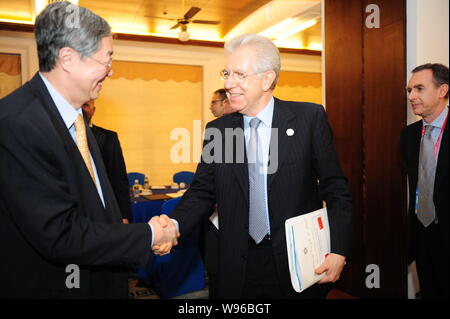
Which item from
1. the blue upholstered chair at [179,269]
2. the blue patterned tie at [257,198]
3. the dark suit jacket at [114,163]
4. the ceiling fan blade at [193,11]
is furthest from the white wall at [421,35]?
the ceiling fan blade at [193,11]

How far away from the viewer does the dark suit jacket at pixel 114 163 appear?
292 centimetres

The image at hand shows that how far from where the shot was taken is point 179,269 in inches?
133

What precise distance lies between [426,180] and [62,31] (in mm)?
2395

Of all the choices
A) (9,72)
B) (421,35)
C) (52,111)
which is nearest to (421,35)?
(421,35)

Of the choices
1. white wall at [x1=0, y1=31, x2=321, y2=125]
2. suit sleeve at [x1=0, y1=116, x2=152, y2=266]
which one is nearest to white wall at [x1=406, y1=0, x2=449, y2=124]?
suit sleeve at [x1=0, y1=116, x2=152, y2=266]

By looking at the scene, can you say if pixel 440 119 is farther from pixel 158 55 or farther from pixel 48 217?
pixel 158 55

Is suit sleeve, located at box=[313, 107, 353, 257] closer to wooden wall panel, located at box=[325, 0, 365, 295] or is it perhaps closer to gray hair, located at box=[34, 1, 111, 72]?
gray hair, located at box=[34, 1, 111, 72]

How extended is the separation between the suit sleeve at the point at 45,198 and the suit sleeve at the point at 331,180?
3.23 feet

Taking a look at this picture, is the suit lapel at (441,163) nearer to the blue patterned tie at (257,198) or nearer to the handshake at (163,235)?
the blue patterned tie at (257,198)

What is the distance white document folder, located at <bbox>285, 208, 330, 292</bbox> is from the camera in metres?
1.38

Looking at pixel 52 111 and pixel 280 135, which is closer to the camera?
pixel 52 111

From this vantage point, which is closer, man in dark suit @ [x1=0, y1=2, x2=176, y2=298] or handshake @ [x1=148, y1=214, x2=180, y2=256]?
man in dark suit @ [x1=0, y1=2, x2=176, y2=298]

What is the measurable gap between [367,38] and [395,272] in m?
2.16

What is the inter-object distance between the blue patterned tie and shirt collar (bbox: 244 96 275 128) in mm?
140
